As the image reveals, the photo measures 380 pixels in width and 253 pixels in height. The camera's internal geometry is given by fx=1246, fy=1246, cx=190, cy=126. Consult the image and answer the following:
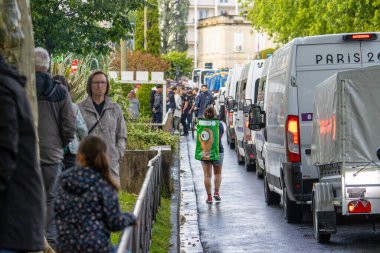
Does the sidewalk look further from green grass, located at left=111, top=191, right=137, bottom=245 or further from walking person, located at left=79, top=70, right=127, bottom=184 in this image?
walking person, located at left=79, top=70, right=127, bottom=184

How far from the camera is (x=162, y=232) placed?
1431 centimetres

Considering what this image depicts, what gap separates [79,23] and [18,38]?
13.2 m

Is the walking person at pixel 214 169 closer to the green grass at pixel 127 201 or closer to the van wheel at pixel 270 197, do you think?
the van wheel at pixel 270 197

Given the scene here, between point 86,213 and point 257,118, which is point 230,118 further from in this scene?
point 86,213

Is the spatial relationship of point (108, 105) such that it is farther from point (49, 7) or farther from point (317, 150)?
point (49, 7)

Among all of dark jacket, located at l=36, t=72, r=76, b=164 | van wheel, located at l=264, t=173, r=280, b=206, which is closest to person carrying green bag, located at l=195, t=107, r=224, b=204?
van wheel, located at l=264, t=173, r=280, b=206

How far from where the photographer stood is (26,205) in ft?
19.9

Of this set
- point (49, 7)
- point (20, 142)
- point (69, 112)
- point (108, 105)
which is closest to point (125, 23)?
point (49, 7)

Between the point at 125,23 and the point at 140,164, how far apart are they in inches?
173

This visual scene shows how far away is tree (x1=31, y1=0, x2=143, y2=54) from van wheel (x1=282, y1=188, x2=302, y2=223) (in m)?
5.76

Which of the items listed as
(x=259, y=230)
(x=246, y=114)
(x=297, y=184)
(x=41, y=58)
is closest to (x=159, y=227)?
(x=259, y=230)

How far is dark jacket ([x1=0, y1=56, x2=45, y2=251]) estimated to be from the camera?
5.80 m

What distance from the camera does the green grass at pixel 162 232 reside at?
42.6 feet

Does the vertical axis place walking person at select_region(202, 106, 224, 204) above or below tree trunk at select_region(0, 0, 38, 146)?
below
